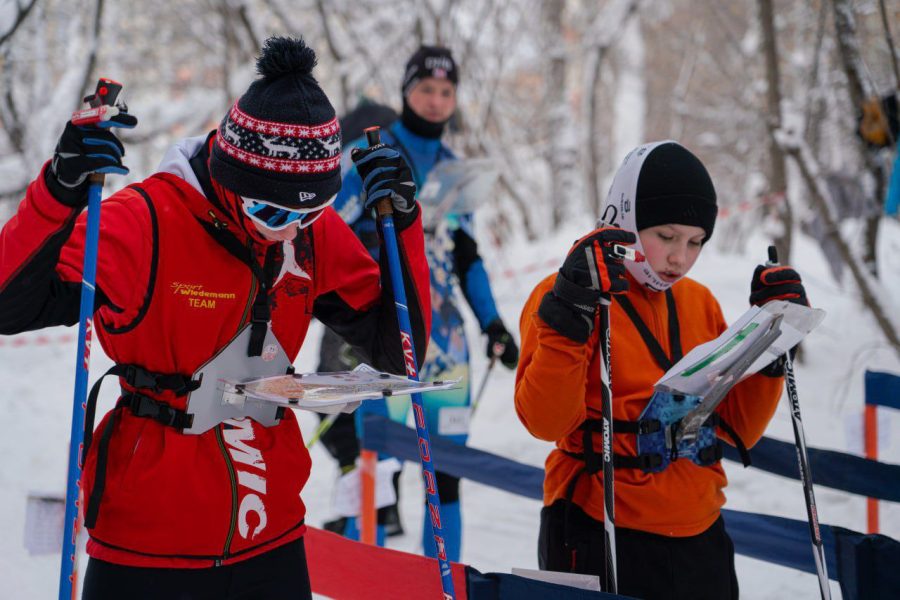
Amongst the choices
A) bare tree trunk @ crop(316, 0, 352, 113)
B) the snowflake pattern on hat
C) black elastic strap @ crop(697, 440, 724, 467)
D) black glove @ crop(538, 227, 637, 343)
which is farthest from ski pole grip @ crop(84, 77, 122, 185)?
bare tree trunk @ crop(316, 0, 352, 113)

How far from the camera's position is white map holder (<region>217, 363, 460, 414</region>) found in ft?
6.68

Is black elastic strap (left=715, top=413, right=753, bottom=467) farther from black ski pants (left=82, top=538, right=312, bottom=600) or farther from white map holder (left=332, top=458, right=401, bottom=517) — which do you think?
white map holder (left=332, top=458, right=401, bottom=517)

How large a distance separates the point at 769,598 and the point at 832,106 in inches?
407

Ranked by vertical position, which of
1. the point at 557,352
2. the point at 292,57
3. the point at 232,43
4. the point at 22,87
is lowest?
the point at 557,352

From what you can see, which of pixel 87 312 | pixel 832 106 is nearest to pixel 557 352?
pixel 87 312

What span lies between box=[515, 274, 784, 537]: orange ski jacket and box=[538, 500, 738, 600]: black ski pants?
3cm

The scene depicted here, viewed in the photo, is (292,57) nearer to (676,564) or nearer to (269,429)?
(269,429)

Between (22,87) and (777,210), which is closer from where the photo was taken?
(777,210)

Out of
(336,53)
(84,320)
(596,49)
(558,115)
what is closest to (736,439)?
(84,320)

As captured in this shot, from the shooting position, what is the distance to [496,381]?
902 centimetres

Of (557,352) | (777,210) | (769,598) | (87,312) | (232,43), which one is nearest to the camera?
(87,312)

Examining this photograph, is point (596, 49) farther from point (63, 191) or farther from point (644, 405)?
point (63, 191)

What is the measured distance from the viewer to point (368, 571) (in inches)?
114

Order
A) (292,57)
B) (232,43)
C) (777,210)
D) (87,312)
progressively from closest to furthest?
(87,312)
(292,57)
(777,210)
(232,43)
